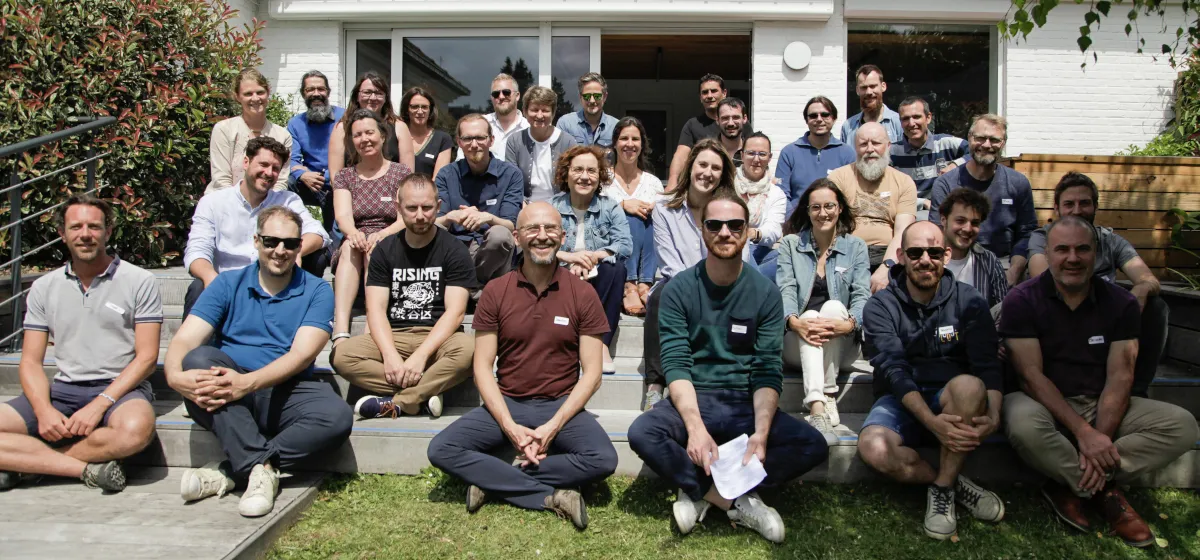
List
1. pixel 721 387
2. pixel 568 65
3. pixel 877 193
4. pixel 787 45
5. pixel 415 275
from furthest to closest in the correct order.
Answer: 1. pixel 568 65
2. pixel 787 45
3. pixel 877 193
4. pixel 415 275
5. pixel 721 387

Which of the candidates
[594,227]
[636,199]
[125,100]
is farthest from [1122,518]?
[125,100]

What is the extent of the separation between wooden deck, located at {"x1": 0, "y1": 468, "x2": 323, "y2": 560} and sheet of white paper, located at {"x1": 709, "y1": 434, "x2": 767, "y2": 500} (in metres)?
1.74

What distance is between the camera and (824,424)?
380 centimetres

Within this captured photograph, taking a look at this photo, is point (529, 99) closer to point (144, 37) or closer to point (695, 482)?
point (144, 37)

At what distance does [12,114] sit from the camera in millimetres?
5270

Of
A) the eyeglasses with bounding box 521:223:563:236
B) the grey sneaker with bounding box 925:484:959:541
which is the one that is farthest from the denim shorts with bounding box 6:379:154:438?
the grey sneaker with bounding box 925:484:959:541

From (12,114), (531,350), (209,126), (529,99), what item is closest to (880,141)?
(529,99)

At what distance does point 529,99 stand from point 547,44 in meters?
2.70

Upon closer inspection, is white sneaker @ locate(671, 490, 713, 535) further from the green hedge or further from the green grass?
the green hedge

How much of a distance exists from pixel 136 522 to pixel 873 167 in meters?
4.28

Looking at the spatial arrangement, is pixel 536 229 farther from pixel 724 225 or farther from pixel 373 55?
pixel 373 55

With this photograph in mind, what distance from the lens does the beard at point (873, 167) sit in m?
4.99

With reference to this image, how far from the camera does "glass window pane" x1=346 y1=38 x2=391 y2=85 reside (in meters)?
8.30

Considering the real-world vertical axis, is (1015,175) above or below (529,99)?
below
